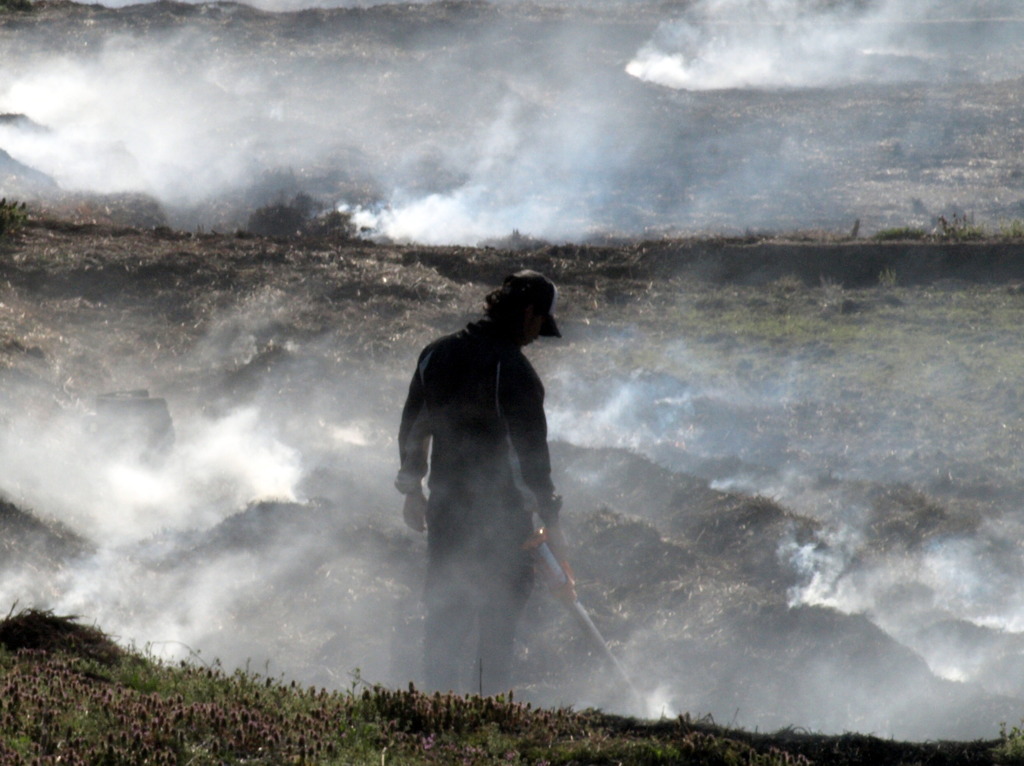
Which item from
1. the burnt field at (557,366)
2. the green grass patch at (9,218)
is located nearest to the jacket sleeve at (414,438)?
the burnt field at (557,366)

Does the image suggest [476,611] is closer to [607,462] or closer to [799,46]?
[607,462]

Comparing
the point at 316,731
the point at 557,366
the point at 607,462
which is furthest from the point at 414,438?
the point at 557,366

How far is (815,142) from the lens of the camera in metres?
19.7

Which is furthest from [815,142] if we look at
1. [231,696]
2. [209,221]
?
[231,696]

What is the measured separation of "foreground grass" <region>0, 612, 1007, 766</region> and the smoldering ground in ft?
37.3

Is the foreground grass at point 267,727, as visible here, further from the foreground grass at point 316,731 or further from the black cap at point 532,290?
the black cap at point 532,290

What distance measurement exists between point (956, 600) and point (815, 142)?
47.6 ft

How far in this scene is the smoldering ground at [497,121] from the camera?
1645 cm

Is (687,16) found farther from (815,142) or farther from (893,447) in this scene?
(893,447)

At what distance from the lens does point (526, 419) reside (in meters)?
4.23

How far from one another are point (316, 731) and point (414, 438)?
54.3 inches

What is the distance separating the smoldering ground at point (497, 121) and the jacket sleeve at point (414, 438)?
10416 mm

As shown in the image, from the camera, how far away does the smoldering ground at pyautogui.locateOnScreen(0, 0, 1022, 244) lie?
16453 millimetres

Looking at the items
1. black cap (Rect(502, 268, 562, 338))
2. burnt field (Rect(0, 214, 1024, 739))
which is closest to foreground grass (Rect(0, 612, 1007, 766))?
burnt field (Rect(0, 214, 1024, 739))
